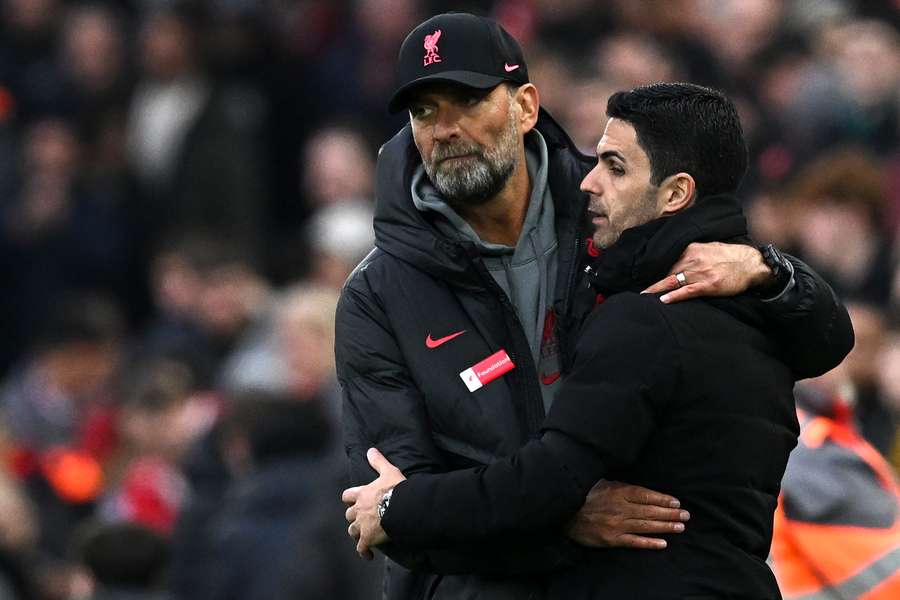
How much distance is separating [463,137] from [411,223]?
234 millimetres

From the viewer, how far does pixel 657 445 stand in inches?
161

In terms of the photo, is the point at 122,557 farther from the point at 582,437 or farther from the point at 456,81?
the point at 582,437

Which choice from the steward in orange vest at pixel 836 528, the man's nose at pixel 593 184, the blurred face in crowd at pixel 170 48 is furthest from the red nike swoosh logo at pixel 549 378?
the blurred face in crowd at pixel 170 48

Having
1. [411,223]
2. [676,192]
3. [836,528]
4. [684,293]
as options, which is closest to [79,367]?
[836,528]

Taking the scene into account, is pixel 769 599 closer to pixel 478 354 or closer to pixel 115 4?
pixel 478 354

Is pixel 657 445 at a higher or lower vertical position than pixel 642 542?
higher

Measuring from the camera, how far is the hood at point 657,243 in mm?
4137

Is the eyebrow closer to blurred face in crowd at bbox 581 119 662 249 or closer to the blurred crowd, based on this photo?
blurred face in crowd at bbox 581 119 662 249

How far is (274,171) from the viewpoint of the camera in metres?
12.4

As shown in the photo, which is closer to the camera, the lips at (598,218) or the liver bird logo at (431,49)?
the lips at (598,218)

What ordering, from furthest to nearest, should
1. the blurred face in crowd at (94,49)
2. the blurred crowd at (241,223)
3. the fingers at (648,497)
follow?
the blurred face in crowd at (94,49) → the blurred crowd at (241,223) → the fingers at (648,497)

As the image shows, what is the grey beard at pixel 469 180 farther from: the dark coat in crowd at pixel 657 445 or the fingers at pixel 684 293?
the fingers at pixel 684 293

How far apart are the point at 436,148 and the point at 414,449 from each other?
2.33 feet

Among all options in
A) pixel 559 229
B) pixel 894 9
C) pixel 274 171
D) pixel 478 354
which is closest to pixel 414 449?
pixel 478 354
